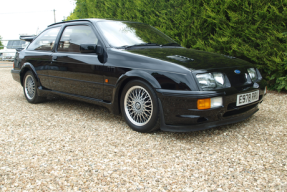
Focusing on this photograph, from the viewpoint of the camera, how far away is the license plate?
10.9 feet

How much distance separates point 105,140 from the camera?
3391 millimetres

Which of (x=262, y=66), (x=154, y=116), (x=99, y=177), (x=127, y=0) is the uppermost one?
(x=127, y=0)

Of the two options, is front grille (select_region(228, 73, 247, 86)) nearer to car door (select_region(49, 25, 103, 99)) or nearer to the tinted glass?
car door (select_region(49, 25, 103, 99))

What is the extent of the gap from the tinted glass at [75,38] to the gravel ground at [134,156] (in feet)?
3.88

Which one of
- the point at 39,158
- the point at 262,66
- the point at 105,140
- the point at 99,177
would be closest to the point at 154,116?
the point at 105,140

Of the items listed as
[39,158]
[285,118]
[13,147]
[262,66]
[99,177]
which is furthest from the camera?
[262,66]

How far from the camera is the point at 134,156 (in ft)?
9.50

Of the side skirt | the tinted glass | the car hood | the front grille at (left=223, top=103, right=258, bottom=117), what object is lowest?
the front grille at (left=223, top=103, right=258, bottom=117)

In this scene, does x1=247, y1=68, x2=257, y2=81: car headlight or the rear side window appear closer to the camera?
x1=247, y1=68, x2=257, y2=81: car headlight

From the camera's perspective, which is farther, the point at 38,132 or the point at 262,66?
the point at 262,66

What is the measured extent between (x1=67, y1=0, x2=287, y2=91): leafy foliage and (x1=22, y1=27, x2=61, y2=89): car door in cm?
326

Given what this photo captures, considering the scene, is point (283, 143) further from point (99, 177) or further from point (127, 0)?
point (127, 0)

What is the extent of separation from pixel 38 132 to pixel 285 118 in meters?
3.70

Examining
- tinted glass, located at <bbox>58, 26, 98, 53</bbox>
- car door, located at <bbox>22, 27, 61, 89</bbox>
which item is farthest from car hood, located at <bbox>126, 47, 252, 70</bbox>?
car door, located at <bbox>22, 27, 61, 89</bbox>
